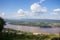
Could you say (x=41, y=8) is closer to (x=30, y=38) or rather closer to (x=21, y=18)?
(x=21, y=18)

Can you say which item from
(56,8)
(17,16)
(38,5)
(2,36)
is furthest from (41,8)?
(2,36)

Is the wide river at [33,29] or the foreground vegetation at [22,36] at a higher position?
the wide river at [33,29]

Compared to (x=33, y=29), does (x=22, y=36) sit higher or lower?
lower

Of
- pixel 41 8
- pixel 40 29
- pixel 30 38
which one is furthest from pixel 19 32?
pixel 41 8

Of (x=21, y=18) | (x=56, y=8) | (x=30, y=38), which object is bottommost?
(x=30, y=38)

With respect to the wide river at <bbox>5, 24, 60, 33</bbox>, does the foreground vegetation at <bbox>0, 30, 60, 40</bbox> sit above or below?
Answer: below

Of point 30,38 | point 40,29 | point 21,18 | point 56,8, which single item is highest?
point 56,8

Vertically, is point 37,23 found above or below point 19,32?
above

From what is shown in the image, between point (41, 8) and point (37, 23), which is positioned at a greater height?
point (41, 8)

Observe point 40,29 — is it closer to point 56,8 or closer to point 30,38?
point 30,38
